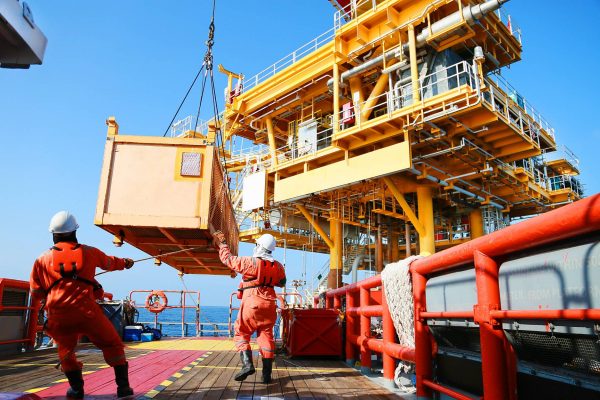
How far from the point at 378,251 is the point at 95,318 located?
18276 mm

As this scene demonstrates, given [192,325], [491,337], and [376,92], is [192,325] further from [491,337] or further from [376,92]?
[491,337]

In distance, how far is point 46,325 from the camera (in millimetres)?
3875

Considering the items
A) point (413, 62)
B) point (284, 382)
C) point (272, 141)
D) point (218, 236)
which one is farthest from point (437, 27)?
point (284, 382)

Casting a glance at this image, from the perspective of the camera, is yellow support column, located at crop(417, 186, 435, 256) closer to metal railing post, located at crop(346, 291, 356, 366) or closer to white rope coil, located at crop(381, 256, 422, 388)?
metal railing post, located at crop(346, 291, 356, 366)

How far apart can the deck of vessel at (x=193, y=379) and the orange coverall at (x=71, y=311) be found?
50cm

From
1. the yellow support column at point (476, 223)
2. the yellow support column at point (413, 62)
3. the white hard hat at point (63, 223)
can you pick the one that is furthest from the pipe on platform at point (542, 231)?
the yellow support column at point (476, 223)

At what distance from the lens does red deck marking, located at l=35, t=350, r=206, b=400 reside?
4.35m

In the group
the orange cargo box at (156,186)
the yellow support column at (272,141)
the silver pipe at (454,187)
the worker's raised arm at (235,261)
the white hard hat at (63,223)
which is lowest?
the worker's raised arm at (235,261)

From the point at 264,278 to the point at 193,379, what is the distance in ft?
5.00

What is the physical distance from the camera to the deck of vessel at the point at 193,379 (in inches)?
173

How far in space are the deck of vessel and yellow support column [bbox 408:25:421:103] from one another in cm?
829

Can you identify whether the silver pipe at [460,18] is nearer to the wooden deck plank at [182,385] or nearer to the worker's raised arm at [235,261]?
the worker's raised arm at [235,261]

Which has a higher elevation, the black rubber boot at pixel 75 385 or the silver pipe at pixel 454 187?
the silver pipe at pixel 454 187

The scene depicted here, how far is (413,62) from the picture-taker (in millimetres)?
12883
